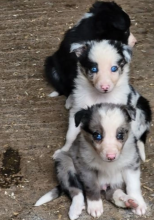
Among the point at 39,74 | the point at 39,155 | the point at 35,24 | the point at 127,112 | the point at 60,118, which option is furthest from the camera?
the point at 35,24

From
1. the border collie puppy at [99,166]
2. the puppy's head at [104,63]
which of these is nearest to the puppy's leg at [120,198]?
the border collie puppy at [99,166]

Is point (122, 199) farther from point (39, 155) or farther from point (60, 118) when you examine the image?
point (60, 118)

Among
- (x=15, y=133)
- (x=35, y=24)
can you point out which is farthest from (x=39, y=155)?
(x=35, y=24)

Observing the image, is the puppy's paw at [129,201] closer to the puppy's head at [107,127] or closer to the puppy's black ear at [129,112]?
the puppy's head at [107,127]

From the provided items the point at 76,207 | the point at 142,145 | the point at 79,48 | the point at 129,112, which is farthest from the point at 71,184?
the point at 79,48

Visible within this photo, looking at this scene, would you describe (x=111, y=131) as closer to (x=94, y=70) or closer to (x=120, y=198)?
(x=120, y=198)

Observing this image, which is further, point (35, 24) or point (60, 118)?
point (35, 24)

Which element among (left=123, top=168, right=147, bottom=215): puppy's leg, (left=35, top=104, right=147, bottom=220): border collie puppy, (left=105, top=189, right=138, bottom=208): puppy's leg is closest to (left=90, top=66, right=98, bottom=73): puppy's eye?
(left=35, top=104, right=147, bottom=220): border collie puppy
